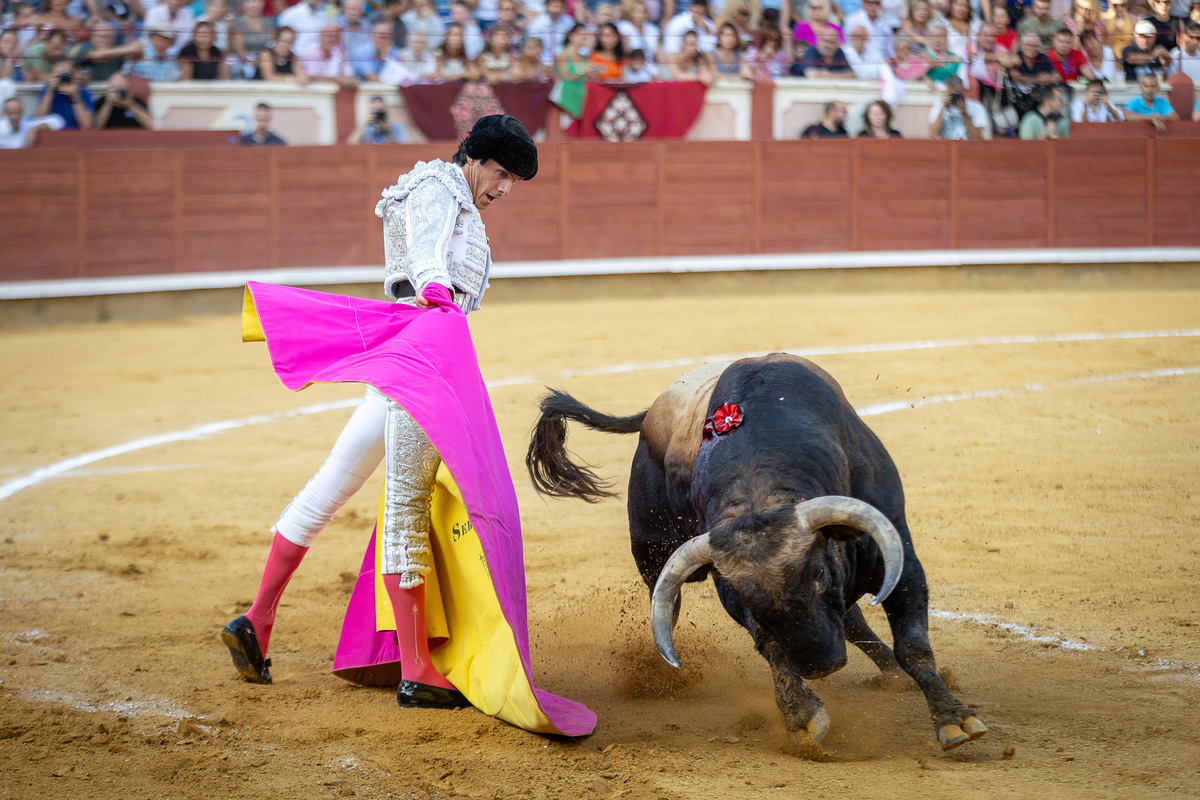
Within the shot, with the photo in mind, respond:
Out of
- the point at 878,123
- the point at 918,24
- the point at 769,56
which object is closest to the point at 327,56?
the point at 769,56

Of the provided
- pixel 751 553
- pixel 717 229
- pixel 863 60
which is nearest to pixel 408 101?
pixel 717 229

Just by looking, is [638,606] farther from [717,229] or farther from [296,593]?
Result: [717,229]

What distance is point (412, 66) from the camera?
31.4 feet

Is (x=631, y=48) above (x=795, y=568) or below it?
above

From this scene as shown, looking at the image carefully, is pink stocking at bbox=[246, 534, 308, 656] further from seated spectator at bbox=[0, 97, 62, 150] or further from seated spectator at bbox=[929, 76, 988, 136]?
seated spectator at bbox=[929, 76, 988, 136]

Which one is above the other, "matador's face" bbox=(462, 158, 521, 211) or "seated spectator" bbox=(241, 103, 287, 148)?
"matador's face" bbox=(462, 158, 521, 211)

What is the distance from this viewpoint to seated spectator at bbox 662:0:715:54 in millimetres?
10086

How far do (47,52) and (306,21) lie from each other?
1.91m

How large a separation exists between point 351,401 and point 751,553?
4394 millimetres

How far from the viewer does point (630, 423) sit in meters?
3.07

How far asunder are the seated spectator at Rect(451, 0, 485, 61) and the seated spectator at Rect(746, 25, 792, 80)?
7.55ft

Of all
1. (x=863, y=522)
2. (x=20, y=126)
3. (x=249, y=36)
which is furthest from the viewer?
(x=249, y=36)

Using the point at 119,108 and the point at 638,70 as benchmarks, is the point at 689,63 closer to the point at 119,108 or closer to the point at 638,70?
the point at 638,70

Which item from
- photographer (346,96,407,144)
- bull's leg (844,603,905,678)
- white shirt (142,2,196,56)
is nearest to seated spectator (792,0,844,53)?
photographer (346,96,407,144)
